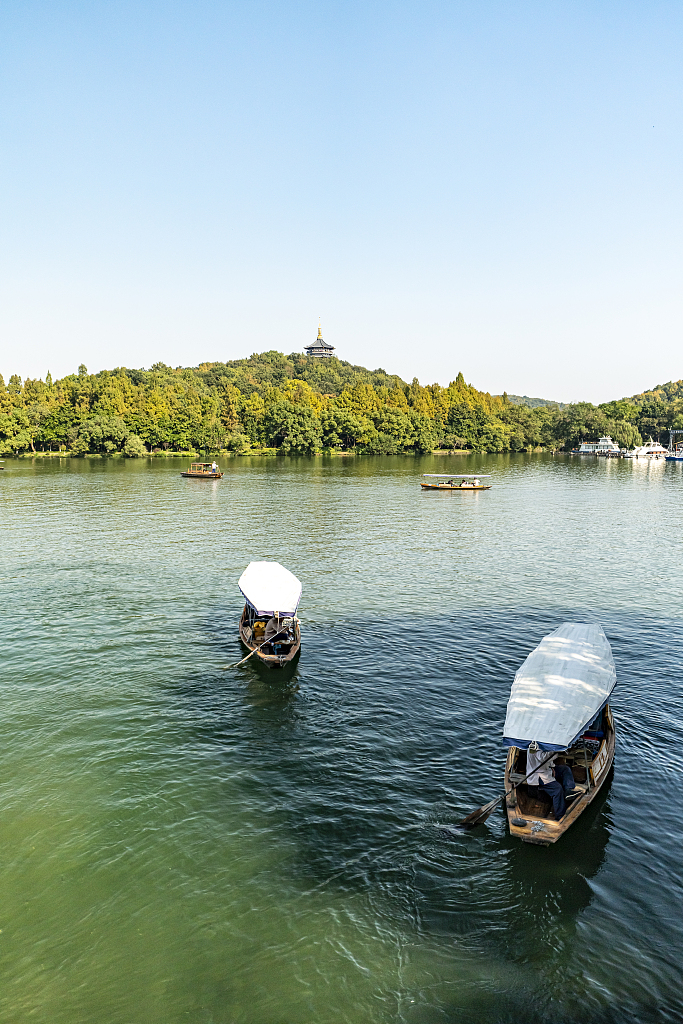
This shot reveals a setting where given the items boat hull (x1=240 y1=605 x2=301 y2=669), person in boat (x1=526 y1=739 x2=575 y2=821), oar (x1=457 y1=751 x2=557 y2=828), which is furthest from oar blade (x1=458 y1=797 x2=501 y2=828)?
boat hull (x1=240 y1=605 x2=301 y2=669)

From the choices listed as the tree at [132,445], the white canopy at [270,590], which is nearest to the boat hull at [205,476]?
the tree at [132,445]

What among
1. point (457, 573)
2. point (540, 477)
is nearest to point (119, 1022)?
point (457, 573)

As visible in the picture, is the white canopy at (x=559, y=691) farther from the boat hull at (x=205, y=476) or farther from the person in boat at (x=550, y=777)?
the boat hull at (x=205, y=476)

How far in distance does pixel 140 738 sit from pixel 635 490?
124 metres

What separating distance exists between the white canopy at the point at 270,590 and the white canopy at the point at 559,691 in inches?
572

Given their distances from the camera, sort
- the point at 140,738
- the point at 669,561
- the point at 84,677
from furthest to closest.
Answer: the point at 669,561
the point at 84,677
the point at 140,738

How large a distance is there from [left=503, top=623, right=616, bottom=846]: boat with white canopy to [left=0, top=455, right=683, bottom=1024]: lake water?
1.25 m

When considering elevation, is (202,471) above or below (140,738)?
above

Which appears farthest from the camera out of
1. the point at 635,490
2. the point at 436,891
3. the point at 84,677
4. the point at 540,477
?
the point at 540,477

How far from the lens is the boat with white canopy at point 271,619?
3578 cm

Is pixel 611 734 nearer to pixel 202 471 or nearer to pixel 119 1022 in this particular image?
pixel 119 1022

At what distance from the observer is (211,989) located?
16641 millimetres

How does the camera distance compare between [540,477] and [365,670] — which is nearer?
[365,670]

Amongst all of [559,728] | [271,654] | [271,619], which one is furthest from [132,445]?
[559,728]
